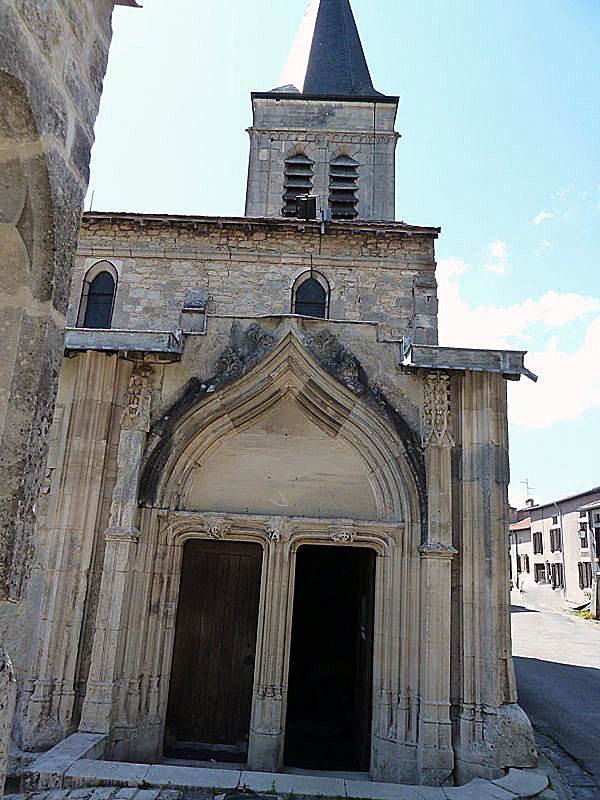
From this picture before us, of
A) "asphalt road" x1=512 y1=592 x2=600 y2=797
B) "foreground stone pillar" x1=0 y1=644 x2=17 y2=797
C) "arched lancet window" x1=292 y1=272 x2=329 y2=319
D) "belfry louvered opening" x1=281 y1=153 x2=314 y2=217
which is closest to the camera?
"foreground stone pillar" x1=0 y1=644 x2=17 y2=797

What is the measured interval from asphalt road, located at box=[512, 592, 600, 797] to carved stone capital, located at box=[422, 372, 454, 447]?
12.7 ft

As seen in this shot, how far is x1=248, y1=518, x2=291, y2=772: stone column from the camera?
21.1ft

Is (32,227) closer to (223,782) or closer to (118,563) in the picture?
(223,782)

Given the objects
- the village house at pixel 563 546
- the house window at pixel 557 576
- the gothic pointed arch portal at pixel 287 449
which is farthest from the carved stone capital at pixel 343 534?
the house window at pixel 557 576

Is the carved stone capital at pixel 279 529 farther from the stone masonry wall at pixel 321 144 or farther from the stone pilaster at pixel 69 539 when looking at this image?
the stone masonry wall at pixel 321 144

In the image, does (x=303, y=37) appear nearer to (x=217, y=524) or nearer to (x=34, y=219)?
(x=217, y=524)

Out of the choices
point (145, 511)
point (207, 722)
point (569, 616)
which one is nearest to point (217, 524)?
point (145, 511)

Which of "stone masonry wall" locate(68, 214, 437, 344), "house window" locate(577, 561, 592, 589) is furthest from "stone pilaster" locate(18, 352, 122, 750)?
"house window" locate(577, 561, 592, 589)

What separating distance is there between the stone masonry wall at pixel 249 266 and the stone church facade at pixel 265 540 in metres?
4.36

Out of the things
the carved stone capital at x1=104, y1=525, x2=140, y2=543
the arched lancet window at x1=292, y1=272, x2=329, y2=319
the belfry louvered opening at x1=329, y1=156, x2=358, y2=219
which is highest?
the belfry louvered opening at x1=329, y1=156, x2=358, y2=219

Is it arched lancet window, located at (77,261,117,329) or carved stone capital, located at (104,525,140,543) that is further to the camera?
arched lancet window, located at (77,261,117,329)

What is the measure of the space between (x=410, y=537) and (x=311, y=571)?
442cm

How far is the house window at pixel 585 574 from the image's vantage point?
30922 mm

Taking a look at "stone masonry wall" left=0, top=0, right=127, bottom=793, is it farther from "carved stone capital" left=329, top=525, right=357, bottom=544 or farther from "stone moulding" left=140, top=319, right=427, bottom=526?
"carved stone capital" left=329, top=525, right=357, bottom=544
